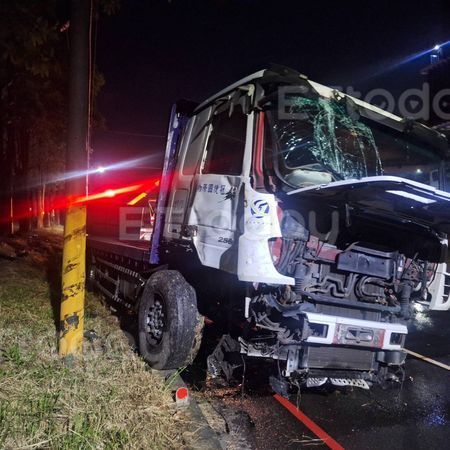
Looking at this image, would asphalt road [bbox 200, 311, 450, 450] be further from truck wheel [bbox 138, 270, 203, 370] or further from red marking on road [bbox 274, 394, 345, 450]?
truck wheel [bbox 138, 270, 203, 370]

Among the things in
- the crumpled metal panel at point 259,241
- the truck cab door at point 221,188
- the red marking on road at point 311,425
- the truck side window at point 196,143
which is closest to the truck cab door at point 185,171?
the truck side window at point 196,143

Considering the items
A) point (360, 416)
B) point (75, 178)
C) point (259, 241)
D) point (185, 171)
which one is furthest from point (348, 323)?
point (75, 178)

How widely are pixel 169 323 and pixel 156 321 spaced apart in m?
0.41

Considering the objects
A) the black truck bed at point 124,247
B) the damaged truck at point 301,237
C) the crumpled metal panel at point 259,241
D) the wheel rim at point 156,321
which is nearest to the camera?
the crumpled metal panel at point 259,241

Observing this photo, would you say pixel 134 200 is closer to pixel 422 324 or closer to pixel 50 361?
pixel 50 361

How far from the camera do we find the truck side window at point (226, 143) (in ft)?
13.0

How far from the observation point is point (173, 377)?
157 inches

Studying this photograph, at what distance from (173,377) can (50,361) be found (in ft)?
3.83

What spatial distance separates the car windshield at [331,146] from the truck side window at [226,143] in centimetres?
39

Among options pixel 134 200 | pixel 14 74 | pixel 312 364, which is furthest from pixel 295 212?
pixel 14 74

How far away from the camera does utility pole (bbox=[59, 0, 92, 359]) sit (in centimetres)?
416

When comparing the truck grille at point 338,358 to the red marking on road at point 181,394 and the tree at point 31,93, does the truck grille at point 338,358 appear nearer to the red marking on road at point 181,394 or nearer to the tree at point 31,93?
the red marking on road at point 181,394

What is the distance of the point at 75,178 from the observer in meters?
4.23

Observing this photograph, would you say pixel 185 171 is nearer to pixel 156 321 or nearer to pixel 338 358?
pixel 156 321
